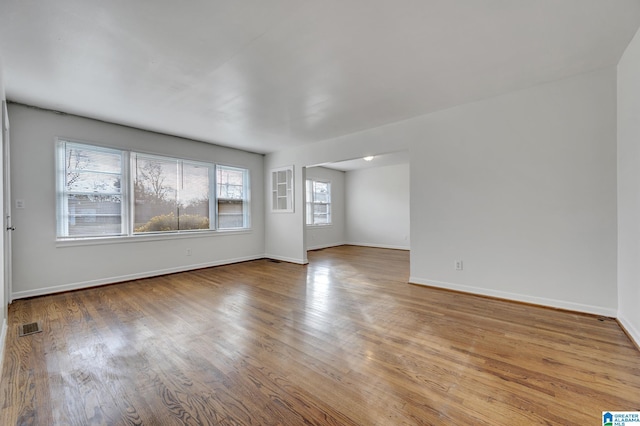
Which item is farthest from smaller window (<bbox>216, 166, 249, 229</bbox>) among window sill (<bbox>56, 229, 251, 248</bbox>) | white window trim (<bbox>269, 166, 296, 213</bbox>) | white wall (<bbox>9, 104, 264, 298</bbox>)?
white wall (<bbox>9, 104, 264, 298</bbox>)

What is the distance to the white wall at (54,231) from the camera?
3.50 meters

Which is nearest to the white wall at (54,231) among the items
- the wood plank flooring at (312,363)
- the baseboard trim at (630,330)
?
the wood plank flooring at (312,363)

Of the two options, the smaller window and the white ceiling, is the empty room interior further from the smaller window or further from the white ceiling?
the smaller window

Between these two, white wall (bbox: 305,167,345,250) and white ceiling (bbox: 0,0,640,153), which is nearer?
white ceiling (bbox: 0,0,640,153)

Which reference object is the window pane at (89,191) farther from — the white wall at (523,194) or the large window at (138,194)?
the white wall at (523,194)

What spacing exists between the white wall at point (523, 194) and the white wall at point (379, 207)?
3.97 meters

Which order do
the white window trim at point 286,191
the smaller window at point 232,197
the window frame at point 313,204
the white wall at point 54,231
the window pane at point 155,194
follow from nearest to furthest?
the white wall at point 54,231
the window pane at point 155,194
the smaller window at point 232,197
the white window trim at point 286,191
the window frame at point 313,204

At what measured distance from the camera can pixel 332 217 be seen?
29.0ft

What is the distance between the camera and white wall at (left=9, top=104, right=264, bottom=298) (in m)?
3.50

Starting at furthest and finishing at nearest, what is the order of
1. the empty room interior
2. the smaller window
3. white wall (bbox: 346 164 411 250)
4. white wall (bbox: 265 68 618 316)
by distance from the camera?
white wall (bbox: 346 164 411 250) < the smaller window < white wall (bbox: 265 68 618 316) < the empty room interior

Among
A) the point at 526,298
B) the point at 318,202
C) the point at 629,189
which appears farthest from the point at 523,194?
the point at 318,202

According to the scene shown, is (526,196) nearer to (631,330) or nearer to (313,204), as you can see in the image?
(631,330)

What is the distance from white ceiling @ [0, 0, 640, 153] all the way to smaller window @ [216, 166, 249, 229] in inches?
85.1

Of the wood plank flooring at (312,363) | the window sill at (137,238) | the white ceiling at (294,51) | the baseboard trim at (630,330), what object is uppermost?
the white ceiling at (294,51)
